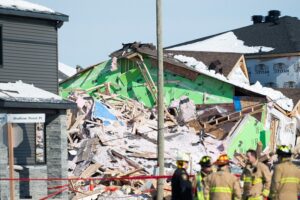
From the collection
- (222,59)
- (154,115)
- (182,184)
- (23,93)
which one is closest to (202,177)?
(182,184)

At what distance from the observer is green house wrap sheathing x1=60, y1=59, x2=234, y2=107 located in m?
43.4

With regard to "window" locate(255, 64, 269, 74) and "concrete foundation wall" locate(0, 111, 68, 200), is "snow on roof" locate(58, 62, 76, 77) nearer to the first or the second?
"window" locate(255, 64, 269, 74)

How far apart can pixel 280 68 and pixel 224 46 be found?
6031 millimetres

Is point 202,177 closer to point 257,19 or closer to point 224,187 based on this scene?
point 224,187

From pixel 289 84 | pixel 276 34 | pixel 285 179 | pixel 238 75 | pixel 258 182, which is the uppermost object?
pixel 276 34

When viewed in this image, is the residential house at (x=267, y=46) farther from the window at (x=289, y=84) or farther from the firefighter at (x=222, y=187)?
the firefighter at (x=222, y=187)

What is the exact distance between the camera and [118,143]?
3369 cm

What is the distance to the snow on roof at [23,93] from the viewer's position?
26408mm

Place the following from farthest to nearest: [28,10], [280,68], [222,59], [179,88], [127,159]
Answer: [280,68] → [222,59] → [179,88] → [127,159] → [28,10]

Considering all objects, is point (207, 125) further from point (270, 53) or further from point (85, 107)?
point (270, 53)

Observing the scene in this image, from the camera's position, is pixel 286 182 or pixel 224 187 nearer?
pixel 286 182

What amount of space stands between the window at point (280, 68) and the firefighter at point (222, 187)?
4686 centimetres

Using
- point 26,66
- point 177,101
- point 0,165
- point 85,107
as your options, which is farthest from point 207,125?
point 0,165

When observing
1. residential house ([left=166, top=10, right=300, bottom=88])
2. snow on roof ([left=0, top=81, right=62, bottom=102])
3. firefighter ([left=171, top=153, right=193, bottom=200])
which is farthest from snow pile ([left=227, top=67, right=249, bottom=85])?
firefighter ([left=171, top=153, right=193, bottom=200])
